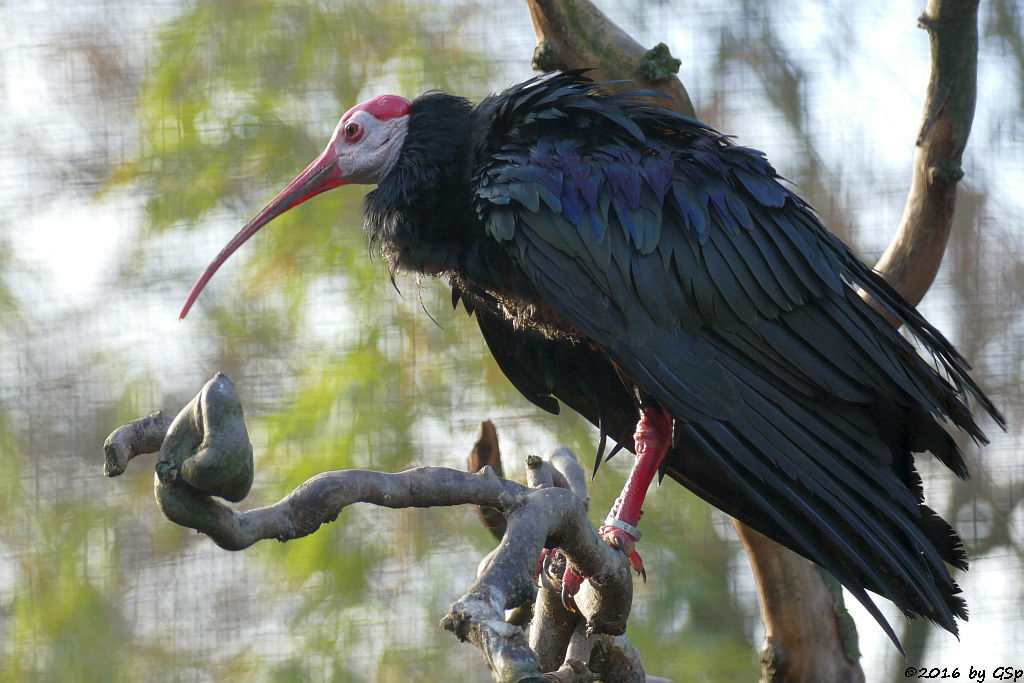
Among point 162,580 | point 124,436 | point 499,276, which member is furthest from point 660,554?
point 124,436

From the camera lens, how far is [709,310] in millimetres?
2678

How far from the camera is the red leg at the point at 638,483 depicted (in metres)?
2.62

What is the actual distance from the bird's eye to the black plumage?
1.32 ft

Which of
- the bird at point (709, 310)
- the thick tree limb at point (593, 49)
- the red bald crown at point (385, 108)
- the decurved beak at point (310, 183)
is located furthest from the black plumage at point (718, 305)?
the decurved beak at point (310, 183)

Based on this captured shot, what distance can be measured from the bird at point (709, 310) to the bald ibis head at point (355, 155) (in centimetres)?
27

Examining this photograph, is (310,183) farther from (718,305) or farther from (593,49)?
(718,305)

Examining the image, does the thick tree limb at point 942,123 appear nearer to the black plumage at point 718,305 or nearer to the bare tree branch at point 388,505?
the black plumage at point 718,305

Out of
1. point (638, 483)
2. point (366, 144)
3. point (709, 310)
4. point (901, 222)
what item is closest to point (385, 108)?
point (366, 144)

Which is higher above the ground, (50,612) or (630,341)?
(630,341)

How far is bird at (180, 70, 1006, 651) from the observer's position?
2.51 m

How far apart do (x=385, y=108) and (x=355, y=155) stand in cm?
16

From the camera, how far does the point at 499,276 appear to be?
279 centimetres

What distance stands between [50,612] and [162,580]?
54 centimetres

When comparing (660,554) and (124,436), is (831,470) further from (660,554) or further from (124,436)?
(660,554)
